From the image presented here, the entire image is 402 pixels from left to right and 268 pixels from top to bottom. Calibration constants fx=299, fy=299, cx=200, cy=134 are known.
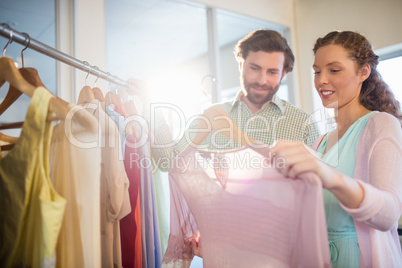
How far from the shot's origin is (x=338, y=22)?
2760mm

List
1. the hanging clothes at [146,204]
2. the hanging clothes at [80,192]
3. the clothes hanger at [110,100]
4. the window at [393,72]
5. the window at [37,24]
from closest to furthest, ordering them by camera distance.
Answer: the hanging clothes at [80,192] → the hanging clothes at [146,204] → the clothes hanger at [110,100] → the window at [37,24] → the window at [393,72]

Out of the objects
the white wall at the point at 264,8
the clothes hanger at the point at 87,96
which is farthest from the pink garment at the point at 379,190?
the white wall at the point at 264,8

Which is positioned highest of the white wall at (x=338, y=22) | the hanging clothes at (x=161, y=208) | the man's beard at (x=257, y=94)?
the white wall at (x=338, y=22)

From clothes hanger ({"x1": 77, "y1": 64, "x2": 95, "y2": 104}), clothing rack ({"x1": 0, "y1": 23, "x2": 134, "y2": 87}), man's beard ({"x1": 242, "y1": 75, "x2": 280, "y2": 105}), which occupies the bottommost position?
clothes hanger ({"x1": 77, "y1": 64, "x2": 95, "y2": 104})

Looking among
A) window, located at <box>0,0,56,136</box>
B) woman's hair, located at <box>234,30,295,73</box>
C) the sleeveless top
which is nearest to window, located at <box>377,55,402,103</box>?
woman's hair, located at <box>234,30,295,73</box>

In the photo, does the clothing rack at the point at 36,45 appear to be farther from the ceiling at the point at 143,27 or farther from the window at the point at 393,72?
the window at the point at 393,72

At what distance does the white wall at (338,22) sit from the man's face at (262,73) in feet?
5.22

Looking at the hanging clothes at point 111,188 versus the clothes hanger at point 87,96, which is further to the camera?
the clothes hanger at point 87,96

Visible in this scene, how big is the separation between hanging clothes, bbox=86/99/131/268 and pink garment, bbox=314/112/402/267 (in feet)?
2.04

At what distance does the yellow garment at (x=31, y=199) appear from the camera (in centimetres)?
69

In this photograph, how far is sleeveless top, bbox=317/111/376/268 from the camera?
2.93 ft

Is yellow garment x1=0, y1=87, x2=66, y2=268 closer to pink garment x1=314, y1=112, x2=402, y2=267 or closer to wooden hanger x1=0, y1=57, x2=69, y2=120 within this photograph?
wooden hanger x1=0, y1=57, x2=69, y2=120

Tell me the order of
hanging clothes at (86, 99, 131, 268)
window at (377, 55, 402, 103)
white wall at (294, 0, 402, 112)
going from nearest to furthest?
hanging clothes at (86, 99, 131, 268) → white wall at (294, 0, 402, 112) → window at (377, 55, 402, 103)

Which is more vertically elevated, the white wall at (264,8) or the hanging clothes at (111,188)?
the white wall at (264,8)
